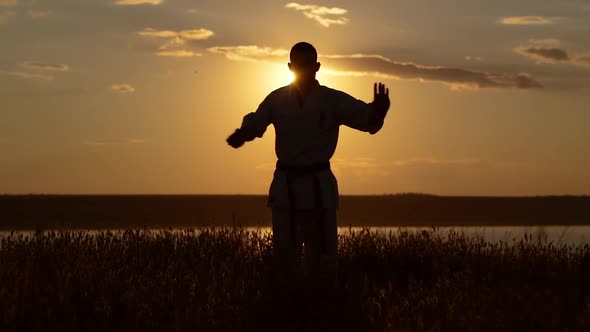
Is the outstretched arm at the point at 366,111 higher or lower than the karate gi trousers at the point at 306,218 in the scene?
higher

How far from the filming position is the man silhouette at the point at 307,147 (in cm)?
932

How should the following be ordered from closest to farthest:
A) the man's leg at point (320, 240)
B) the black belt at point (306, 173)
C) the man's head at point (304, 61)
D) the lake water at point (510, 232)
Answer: the man's head at point (304, 61) < the black belt at point (306, 173) < the man's leg at point (320, 240) < the lake water at point (510, 232)

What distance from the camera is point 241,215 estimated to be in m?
14.6

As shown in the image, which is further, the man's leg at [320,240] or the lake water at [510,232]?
the lake water at [510,232]

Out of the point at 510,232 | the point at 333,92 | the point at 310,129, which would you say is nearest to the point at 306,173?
the point at 310,129

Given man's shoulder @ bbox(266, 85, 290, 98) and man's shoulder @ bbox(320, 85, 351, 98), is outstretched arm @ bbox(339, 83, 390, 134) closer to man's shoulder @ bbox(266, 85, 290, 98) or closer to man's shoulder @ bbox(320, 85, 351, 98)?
man's shoulder @ bbox(320, 85, 351, 98)

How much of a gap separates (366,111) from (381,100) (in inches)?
7.8

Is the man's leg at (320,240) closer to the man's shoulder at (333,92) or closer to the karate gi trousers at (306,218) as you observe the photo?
the karate gi trousers at (306,218)

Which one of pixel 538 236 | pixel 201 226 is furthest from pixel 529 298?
pixel 201 226

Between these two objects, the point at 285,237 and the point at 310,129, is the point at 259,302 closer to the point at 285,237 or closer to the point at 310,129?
the point at 285,237

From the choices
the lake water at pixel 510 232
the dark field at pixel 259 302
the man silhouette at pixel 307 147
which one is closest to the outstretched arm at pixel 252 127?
the man silhouette at pixel 307 147

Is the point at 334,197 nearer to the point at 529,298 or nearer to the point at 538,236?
the point at 529,298

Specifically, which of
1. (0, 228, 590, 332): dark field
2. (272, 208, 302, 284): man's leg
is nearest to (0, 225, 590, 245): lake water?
(0, 228, 590, 332): dark field

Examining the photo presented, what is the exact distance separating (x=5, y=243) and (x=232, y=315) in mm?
5869
